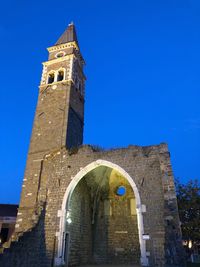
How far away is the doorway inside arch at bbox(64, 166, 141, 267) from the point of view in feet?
44.4

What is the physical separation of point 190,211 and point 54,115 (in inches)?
483

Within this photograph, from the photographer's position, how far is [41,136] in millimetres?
17062

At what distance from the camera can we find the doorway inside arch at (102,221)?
44.4ft

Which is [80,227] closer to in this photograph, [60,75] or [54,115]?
[54,115]

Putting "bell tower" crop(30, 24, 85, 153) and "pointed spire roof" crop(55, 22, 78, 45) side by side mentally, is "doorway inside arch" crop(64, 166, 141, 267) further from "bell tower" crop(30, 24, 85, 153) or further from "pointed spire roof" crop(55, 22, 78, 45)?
"pointed spire roof" crop(55, 22, 78, 45)

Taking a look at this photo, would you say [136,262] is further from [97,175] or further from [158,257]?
[97,175]

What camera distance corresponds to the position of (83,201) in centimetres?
1488

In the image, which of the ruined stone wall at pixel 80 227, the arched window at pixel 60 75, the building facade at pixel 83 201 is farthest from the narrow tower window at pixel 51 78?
the ruined stone wall at pixel 80 227

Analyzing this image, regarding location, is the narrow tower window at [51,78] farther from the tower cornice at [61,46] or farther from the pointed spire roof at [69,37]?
the pointed spire roof at [69,37]

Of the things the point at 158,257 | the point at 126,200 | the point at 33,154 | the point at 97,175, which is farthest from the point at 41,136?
the point at 158,257

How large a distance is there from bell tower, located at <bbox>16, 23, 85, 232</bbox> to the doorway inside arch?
2.49 meters

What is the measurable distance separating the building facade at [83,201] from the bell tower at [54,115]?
0.07m

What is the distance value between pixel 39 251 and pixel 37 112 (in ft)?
34.2

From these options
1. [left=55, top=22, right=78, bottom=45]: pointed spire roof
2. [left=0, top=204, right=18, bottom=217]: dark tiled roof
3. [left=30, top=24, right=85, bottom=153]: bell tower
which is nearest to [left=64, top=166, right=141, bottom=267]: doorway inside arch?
[left=30, top=24, right=85, bottom=153]: bell tower
